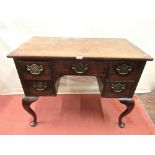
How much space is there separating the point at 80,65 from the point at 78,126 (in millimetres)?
584

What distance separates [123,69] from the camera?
1.04 meters

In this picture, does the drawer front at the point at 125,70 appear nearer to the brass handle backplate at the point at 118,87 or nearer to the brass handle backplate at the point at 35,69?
the brass handle backplate at the point at 118,87

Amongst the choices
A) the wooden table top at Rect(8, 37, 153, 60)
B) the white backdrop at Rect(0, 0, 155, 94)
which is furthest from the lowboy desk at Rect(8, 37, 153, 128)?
the white backdrop at Rect(0, 0, 155, 94)

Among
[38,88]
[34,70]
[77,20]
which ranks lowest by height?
[38,88]

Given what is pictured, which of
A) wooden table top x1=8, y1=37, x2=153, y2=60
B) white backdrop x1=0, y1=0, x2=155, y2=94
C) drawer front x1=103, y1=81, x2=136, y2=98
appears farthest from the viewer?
white backdrop x1=0, y1=0, x2=155, y2=94

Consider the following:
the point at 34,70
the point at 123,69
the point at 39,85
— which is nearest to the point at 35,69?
the point at 34,70

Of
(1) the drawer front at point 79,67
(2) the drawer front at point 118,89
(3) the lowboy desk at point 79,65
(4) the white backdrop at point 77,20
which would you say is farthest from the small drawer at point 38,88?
(4) the white backdrop at point 77,20

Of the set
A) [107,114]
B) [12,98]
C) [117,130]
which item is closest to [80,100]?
[107,114]

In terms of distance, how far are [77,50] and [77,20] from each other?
0.56 metres

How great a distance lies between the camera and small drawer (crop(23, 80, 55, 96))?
43.6 inches

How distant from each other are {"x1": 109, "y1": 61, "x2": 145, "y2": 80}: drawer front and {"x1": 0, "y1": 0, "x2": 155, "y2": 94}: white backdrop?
0.65 metres

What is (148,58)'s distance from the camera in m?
0.97

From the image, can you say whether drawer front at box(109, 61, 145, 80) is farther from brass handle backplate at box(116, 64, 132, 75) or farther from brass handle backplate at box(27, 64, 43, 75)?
brass handle backplate at box(27, 64, 43, 75)

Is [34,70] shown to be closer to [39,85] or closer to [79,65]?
[39,85]
